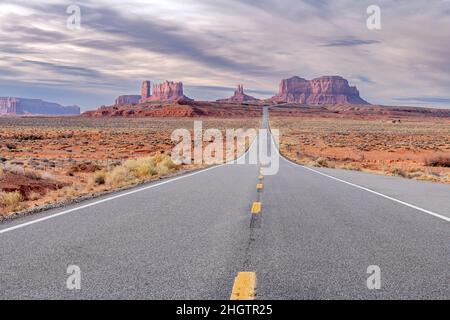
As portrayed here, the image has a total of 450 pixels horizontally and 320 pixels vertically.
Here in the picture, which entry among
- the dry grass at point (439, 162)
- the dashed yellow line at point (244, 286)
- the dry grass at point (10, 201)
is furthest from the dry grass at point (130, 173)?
the dry grass at point (439, 162)

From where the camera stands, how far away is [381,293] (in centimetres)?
468

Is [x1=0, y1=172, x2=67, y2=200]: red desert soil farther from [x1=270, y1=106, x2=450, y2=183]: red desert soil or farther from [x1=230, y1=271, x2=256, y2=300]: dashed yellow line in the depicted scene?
[x1=270, y1=106, x2=450, y2=183]: red desert soil

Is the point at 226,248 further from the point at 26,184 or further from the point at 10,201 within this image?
the point at 26,184

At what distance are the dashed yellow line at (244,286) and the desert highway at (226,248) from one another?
2.6 inches

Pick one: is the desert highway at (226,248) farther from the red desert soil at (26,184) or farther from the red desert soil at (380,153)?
the red desert soil at (380,153)

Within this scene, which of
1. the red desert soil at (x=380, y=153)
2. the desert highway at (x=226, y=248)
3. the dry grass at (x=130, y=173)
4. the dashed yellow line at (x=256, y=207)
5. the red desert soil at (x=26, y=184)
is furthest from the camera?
the red desert soil at (x=380, y=153)

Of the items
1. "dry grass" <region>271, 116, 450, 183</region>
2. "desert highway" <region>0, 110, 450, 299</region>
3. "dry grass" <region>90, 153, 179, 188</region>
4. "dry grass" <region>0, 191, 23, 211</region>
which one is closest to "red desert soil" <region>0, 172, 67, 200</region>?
"dry grass" <region>90, 153, 179, 188</region>

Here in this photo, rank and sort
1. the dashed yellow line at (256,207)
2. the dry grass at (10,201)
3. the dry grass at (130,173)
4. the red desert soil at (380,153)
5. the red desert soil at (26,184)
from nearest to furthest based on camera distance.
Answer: the dashed yellow line at (256,207) < the dry grass at (10,201) < the red desert soil at (26,184) < the dry grass at (130,173) < the red desert soil at (380,153)

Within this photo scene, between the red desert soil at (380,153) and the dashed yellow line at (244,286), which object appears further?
the red desert soil at (380,153)

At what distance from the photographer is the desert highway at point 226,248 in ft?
15.8

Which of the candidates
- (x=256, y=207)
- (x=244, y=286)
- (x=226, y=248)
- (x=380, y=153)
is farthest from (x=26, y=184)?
(x=380, y=153)

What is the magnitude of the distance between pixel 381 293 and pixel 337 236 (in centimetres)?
277

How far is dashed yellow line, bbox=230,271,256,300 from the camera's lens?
451cm

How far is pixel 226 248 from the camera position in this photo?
6602 mm
